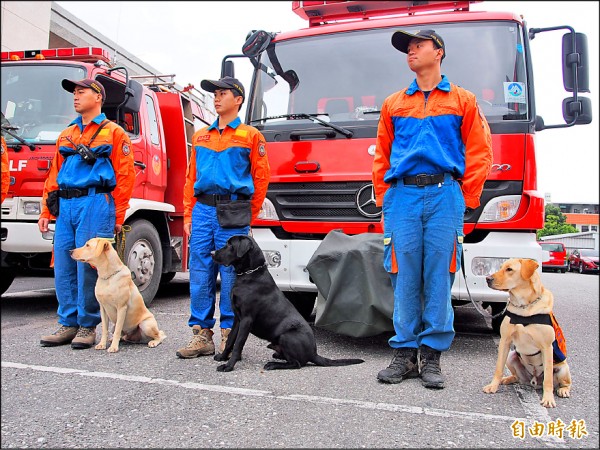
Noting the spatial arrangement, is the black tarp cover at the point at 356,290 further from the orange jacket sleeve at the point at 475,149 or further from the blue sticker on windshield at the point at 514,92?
the blue sticker on windshield at the point at 514,92

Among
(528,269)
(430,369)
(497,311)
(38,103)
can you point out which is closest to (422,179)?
(528,269)

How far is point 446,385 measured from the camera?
3.00m

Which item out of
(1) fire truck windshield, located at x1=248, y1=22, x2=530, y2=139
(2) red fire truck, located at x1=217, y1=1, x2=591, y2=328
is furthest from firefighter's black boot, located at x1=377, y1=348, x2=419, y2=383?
(1) fire truck windshield, located at x1=248, y1=22, x2=530, y2=139

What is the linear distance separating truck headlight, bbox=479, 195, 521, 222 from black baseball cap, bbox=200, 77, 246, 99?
6.48 feet

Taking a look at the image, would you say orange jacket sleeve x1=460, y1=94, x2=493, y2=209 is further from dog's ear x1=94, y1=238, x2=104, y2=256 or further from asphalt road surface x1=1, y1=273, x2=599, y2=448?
dog's ear x1=94, y1=238, x2=104, y2=256

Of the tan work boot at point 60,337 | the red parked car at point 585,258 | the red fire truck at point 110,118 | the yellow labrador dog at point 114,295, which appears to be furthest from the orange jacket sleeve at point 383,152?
the red fire truck at point 110,118

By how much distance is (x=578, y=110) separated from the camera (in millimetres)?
4160

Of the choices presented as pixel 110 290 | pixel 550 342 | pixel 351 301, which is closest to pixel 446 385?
pixel 550 342

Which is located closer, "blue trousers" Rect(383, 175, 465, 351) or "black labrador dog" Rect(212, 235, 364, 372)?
"blue trousers" Rect(383, 175, 465, 351)

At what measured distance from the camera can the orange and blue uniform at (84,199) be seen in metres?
3.71

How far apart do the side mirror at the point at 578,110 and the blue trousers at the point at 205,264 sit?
2790 millimetres

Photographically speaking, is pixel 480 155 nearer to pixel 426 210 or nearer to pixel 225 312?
pixel 426 210

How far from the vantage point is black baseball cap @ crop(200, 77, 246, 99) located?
12.0 feet

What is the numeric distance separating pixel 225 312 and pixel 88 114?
1.80m
